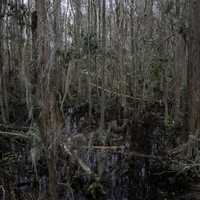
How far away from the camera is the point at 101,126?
742cm

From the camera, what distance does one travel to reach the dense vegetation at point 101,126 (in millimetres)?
3739

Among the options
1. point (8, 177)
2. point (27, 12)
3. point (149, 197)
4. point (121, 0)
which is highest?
point (121, 0)

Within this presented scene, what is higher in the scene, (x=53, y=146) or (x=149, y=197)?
(x=53, y=146)

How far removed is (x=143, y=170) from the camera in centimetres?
574

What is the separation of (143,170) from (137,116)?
3914 mm

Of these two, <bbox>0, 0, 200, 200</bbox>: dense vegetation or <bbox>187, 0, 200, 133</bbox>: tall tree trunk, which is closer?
<bbox>0, 0, 200, 200</bbox>: dense vegetation

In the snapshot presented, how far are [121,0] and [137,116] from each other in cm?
381

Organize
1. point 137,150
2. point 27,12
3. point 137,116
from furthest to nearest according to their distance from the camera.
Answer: point 137,116, point 27,12, point 137,150

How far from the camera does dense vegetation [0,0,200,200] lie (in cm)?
374

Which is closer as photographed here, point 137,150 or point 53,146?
point 53,146

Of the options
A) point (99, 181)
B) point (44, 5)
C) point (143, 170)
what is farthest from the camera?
point (143, 170)

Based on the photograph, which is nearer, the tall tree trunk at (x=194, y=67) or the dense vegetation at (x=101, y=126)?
the dense vegetation at (x=101, y=126)

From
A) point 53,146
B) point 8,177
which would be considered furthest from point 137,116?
point 53,146

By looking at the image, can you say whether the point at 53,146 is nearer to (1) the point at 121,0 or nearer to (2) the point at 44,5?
(2) the point at 44,5
